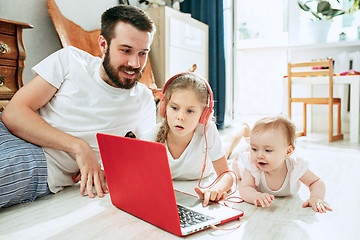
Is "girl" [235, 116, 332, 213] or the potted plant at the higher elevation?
the potted plant

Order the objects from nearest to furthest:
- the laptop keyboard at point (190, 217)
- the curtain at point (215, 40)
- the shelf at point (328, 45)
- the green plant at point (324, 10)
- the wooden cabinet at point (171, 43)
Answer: the laptop keyboard at point (190, 217) → the wooden cabinet at point (171, 43) → the green plant at point (324, 10) → the shelf at point (328, 45) → the curtain at point (215, 40)

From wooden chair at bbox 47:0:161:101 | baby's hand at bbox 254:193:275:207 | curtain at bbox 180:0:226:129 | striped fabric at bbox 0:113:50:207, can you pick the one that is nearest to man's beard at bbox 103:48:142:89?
striped fabric at bbox 0:113:50:207

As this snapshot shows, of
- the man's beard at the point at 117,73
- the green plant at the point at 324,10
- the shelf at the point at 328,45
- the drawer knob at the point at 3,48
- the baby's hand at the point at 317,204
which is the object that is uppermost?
the green plant at the point at 324,10

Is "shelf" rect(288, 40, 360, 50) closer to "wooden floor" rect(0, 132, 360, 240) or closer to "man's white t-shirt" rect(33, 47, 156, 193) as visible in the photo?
"wooden floor" rect(0, 132, 360, 240)

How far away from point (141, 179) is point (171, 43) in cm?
208

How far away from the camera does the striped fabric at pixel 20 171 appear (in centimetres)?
98

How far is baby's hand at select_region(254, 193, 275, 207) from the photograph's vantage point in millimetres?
989

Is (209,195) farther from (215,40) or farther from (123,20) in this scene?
(215,40)

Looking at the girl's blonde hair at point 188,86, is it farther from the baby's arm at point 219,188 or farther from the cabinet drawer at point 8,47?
the cabinet drawer at point 8,47

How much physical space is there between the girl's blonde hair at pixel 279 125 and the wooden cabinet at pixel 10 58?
1.22 metres

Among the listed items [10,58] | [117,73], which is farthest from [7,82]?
[117,73]

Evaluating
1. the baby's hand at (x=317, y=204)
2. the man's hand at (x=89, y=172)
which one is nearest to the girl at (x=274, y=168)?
the baby's hand at (x=317, y=204)

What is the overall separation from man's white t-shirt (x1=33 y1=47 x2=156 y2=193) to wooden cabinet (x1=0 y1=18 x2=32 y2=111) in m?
0.40

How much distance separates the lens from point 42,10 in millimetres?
1995
